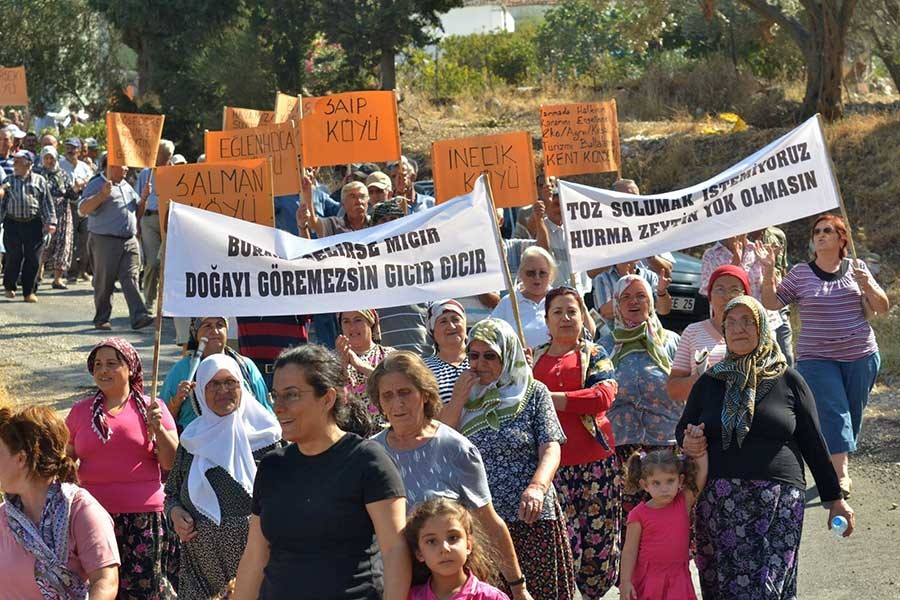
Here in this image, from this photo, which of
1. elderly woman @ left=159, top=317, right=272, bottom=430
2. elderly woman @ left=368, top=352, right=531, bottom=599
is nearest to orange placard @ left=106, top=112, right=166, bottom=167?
elderly woman @ left=159, top=317, right=272, bottom=430

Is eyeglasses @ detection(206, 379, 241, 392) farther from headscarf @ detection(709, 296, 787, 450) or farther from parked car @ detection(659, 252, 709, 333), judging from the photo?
parked car @ detection(659, 252, 709, 333)

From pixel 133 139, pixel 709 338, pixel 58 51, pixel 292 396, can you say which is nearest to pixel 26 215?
pixel 133 139

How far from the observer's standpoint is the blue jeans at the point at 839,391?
30.7 feet

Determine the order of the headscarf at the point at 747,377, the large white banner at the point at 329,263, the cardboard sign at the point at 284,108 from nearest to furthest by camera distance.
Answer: the headscarf at the point at 747,377 < the large white banner at the point at 329,263 < the cardboard sign at the point at 284,108

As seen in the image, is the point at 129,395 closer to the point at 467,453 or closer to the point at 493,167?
the point at 467,453

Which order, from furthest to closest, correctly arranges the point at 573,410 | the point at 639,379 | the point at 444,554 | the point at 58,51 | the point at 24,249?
the point at 58,51
the point at 24,249
the point at 639,379
the point at 573,410
the point at 444,554

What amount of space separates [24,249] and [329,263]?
452 inches

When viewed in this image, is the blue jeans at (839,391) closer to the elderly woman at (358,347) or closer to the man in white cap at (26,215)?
the elderly woman at (358,347)

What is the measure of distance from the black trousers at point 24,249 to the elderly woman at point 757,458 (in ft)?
42.3

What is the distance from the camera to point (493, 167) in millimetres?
10445

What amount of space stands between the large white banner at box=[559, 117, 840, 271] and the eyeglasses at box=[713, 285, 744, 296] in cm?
76

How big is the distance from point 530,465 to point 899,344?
8665 mm

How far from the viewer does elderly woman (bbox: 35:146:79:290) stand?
1869 cm

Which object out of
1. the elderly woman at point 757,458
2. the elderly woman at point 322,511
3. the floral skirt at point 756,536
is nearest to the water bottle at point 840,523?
the elderly woman at point 757,458
